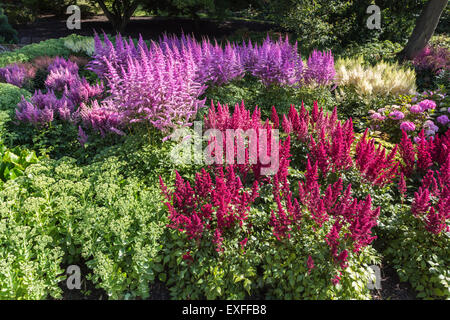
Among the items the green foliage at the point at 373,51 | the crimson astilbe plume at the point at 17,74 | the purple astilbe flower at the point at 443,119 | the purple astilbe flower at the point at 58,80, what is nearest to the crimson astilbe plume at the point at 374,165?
the purple astilbe flower at the point at 443,119

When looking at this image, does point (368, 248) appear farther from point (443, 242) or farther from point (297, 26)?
point (297, 26)

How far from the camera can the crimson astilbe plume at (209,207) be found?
296 cm

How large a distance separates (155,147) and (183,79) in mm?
1329

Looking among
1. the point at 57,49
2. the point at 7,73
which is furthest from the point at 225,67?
the point at 57,49

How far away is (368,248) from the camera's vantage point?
→ 3148mm

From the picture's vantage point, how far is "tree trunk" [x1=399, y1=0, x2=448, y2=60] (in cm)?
1024

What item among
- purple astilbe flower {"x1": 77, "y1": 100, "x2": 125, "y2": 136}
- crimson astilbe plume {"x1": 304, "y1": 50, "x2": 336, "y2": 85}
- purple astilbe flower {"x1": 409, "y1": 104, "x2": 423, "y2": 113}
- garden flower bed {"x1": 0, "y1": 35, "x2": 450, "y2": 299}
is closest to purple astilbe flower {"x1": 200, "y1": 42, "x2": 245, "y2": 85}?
garden flower bed {"x1": 0, "y1": 35, "x2": 450, "y2": 299}

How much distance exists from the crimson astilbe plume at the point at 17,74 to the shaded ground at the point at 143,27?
1082 cm

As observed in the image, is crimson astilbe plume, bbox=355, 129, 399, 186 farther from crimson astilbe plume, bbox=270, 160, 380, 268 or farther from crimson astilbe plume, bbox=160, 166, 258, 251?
crimson astilbe plume, bbox=160, 166, 258, 251

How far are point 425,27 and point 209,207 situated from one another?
1138 centimetres

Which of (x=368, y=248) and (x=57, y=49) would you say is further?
(x=57, y=49)

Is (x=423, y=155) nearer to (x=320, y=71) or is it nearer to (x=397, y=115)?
(x=397, y=115)

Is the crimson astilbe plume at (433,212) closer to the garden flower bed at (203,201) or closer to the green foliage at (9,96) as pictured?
Result: the garden flower bed at (203,201)

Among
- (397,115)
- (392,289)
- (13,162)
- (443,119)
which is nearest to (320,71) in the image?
(397,115)
